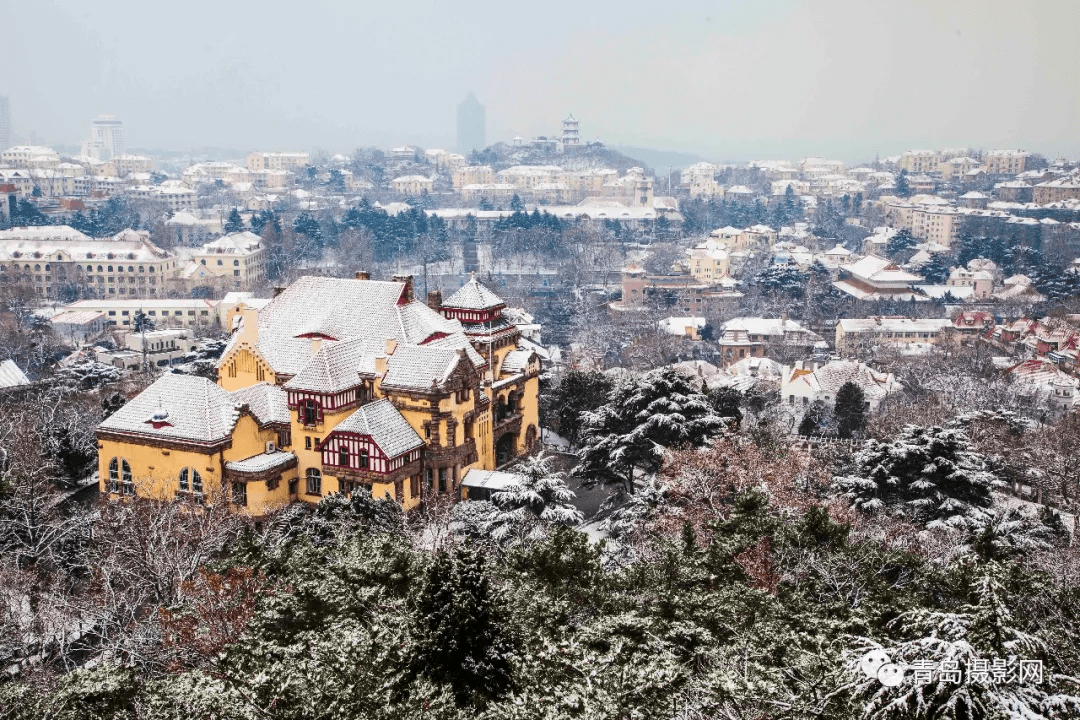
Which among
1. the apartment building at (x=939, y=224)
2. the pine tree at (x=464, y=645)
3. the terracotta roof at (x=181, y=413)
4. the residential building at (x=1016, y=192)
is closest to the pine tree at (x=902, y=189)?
the residential building at (x=1016, y=192)

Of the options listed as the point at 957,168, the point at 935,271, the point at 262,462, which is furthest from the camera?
the point at 957,168

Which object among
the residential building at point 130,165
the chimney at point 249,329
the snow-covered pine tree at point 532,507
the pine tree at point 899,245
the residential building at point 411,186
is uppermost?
the residential building at point 130,165

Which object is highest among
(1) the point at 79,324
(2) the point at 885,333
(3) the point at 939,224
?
(3) the point at 939,224

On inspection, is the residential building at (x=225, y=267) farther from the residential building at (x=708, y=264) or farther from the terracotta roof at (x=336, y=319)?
the terracotta roof at (x=336, y=319)

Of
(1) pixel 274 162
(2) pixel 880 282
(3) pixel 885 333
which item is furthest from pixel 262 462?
(1) pixel 274 162

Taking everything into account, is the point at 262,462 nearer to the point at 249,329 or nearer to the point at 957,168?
the point at 249,329

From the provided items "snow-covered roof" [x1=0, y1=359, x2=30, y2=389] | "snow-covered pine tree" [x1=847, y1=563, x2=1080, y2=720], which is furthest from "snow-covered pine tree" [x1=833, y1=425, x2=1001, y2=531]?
"snow-covered roof" [x1=0, y1=359, x2=30, y2=389]
